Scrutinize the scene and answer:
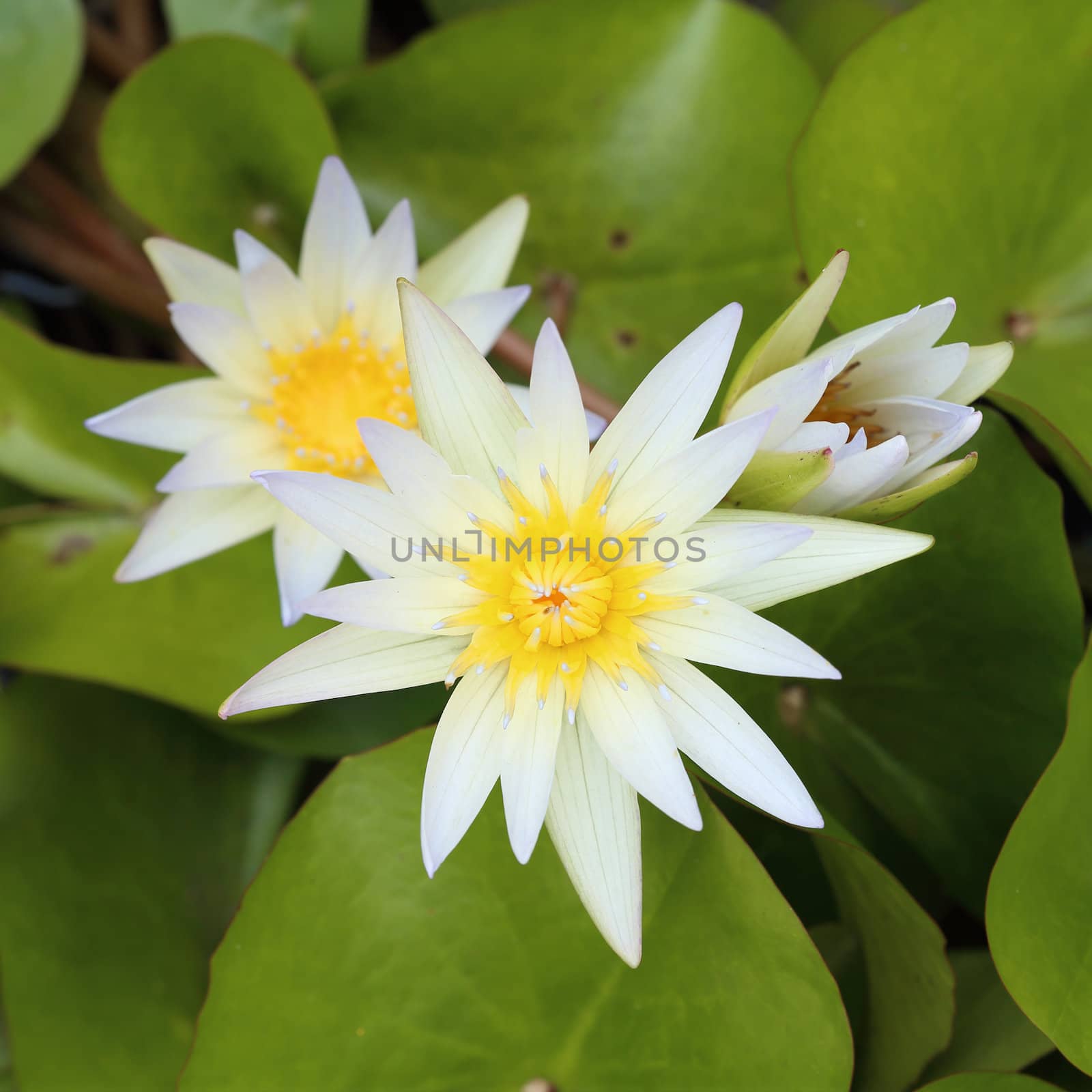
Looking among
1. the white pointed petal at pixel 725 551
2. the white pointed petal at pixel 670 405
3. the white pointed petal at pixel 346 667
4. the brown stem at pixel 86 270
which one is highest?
the brown stem at pixel 86 270

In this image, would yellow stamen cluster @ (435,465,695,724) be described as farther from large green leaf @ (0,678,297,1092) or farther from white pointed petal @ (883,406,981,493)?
large green leaf @ (0,678,297,1092)

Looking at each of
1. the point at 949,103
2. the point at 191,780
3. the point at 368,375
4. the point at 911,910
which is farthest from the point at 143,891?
the point at 949,103

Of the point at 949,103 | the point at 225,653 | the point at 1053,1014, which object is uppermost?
the point at 949,103

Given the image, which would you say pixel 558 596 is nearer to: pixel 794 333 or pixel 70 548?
pixel 794 333

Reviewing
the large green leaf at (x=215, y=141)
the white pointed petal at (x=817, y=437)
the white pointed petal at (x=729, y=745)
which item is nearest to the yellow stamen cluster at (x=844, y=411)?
the white pointed petal at (x=817, y=437)

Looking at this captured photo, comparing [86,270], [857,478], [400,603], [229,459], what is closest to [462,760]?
[400,603]

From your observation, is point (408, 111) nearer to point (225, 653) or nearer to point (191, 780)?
point (225, 653)

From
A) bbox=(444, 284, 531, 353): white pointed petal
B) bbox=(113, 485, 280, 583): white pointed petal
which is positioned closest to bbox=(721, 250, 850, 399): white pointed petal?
bbox=(444, 284, 531, 353): white pointed petal

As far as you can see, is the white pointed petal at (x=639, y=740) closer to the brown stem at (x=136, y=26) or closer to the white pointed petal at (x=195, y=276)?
the white pointed petal at (x=195, y=276)
